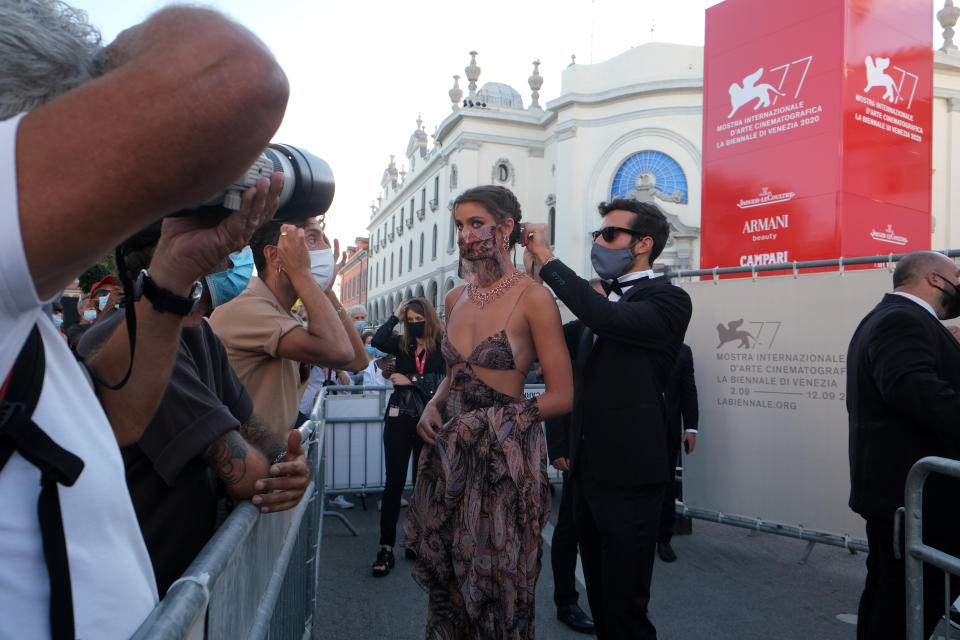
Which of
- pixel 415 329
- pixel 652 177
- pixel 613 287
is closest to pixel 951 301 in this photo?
pixel 613 287

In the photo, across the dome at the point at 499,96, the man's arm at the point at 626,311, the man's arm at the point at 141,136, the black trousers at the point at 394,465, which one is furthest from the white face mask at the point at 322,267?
the dome at the point at 499,96

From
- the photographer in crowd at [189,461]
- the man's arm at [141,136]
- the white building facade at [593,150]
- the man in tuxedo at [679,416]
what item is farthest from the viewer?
the white building facade at [593,150]

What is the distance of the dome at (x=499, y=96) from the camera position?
151 ft

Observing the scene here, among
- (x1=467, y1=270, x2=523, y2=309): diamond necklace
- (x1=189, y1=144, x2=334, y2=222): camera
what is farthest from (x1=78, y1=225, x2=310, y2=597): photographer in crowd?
(x1=467, y1=270, x2=523, y2=309): diamond necklace

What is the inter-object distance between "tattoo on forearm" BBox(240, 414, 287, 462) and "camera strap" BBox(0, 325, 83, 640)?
3.72 ft

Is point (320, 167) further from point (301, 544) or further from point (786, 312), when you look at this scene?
point (786, 312)

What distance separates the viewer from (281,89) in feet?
2.23

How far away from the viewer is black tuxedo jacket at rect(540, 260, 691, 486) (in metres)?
2.86

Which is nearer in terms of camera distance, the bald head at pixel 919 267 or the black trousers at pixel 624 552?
the black trousers at pixel 624 552

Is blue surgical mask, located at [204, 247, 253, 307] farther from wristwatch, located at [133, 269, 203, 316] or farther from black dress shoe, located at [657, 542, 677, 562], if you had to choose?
black dress shoe, located at [657, 542, 677, 562]

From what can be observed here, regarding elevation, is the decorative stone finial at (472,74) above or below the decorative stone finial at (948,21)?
above

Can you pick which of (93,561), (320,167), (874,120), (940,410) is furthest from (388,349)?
(874,120)

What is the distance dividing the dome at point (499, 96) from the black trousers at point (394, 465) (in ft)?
143

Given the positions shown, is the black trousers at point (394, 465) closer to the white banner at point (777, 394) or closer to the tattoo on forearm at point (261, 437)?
the white banner at point (777, 394)
